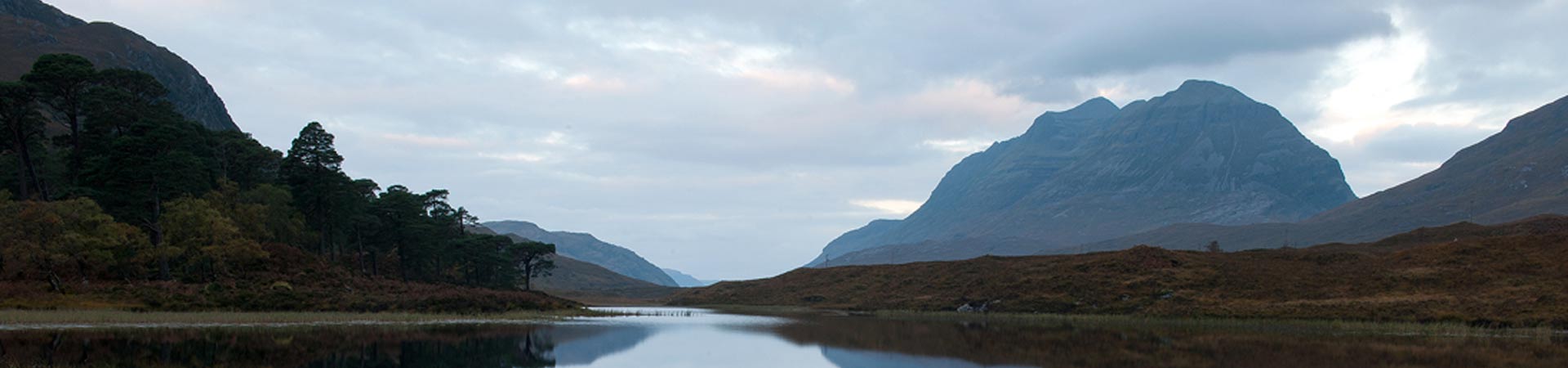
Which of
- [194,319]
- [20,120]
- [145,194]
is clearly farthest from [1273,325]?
[20,120]

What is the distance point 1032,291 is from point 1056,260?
21.1 m

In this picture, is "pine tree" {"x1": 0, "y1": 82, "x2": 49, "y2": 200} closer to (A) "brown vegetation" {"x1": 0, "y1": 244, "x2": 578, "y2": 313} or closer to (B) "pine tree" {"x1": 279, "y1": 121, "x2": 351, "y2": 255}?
(A) "brown vegetation" {"x1": 0, "y1": 244, "x2": 578, "y2": 313}

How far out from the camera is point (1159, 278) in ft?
339

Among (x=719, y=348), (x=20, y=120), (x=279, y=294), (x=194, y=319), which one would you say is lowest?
(x=719, y=348)

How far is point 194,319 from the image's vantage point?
2231 inches

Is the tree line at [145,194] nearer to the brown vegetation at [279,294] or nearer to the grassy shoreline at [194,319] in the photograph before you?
the brown vegetation at [279,294]

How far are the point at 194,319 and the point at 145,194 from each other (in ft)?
86.6

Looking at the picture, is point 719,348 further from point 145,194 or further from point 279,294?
point 145,194

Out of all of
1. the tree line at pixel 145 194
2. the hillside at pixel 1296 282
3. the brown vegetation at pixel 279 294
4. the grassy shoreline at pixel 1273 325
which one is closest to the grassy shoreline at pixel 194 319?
the brown vegetation at pixel 279 294

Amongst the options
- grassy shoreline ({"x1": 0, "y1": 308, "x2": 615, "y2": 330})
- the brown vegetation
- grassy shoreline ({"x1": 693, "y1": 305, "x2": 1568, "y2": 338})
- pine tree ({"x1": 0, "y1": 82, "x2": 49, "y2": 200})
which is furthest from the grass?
pine tree ({"x1": 0, "y1": 82, "x2": 49, "y2": 200})

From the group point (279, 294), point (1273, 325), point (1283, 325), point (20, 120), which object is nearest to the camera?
point (279, 294)

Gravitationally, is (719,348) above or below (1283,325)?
above

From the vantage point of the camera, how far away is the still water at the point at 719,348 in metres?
38.1

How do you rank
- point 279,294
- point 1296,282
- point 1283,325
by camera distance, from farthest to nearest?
point 1296,282 < point 1283,325 < point 279,294
